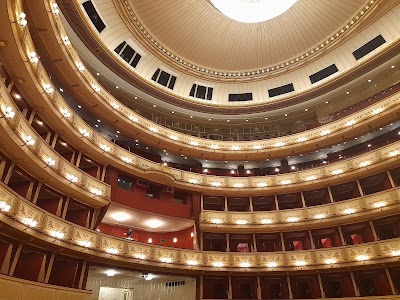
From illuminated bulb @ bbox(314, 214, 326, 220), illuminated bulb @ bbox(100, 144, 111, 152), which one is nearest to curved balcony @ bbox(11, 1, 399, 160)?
illuminated bulb @ bbox(100, 144, 111, 152)

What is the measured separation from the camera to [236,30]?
23.6 meters

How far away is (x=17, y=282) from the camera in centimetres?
1144

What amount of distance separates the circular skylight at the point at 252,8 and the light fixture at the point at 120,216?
49.8ft

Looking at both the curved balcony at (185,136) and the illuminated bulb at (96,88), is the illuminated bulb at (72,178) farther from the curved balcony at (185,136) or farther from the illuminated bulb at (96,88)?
the illuminated bulb at (96,88)

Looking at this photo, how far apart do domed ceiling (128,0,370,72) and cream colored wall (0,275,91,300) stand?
1783 centimetres

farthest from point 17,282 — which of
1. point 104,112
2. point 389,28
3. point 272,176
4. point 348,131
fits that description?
point 389,28

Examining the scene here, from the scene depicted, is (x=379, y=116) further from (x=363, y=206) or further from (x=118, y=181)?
(x=118, y=181)

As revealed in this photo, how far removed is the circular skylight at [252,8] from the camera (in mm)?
20469

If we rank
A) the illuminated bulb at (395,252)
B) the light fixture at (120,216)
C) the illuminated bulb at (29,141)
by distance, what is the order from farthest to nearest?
1. the light fixture at (120,216)
2. the illuminated bulb at (395,252)
3. the illuminated bulb at (29,141)

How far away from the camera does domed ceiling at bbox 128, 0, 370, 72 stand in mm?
21719

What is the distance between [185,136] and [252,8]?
10.4 metres

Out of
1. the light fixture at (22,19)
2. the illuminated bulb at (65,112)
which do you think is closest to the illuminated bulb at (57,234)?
the illuminated bulb at (65,112)

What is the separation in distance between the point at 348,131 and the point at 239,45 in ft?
A: 34.9

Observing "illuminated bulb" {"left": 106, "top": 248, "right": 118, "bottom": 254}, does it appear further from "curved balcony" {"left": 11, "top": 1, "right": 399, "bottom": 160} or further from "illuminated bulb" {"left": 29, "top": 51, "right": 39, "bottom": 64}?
"illuminated bulb" {"left": 29, "top": 51, "right": 39, "bottom": 64}
